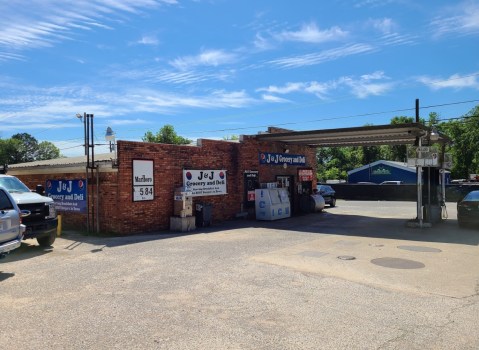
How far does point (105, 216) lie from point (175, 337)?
10.3m

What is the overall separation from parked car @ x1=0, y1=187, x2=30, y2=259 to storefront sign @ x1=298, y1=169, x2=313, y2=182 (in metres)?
16.7

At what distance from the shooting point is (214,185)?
57.6 feet

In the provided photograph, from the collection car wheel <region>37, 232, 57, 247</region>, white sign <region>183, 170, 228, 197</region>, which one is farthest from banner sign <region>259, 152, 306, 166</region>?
car wheel <region>37, 232, 57, 247</region>

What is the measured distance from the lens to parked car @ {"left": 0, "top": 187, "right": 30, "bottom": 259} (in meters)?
8.13

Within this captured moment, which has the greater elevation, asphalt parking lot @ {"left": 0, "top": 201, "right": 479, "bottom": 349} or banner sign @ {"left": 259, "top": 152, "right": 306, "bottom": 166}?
banner sign @ {"left": 259, "top": 152, "right": 306, "bottom": 166}

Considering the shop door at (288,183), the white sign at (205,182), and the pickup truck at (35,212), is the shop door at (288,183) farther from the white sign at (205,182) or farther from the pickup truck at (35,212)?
the pickup truck at (35,212)

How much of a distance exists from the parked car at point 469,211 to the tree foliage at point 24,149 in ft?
219

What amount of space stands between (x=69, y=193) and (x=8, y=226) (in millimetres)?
7645

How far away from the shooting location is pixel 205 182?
56.1 feet

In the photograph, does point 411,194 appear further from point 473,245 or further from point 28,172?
point 28,172

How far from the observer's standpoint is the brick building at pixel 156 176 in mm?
14047

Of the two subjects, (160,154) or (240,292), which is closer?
(240,292)

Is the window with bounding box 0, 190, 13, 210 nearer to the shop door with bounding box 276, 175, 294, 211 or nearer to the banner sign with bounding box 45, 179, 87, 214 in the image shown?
the banner sign with bounding box 45, 179, 87, 214

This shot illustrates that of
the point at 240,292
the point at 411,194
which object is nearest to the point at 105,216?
the point at 240,292
